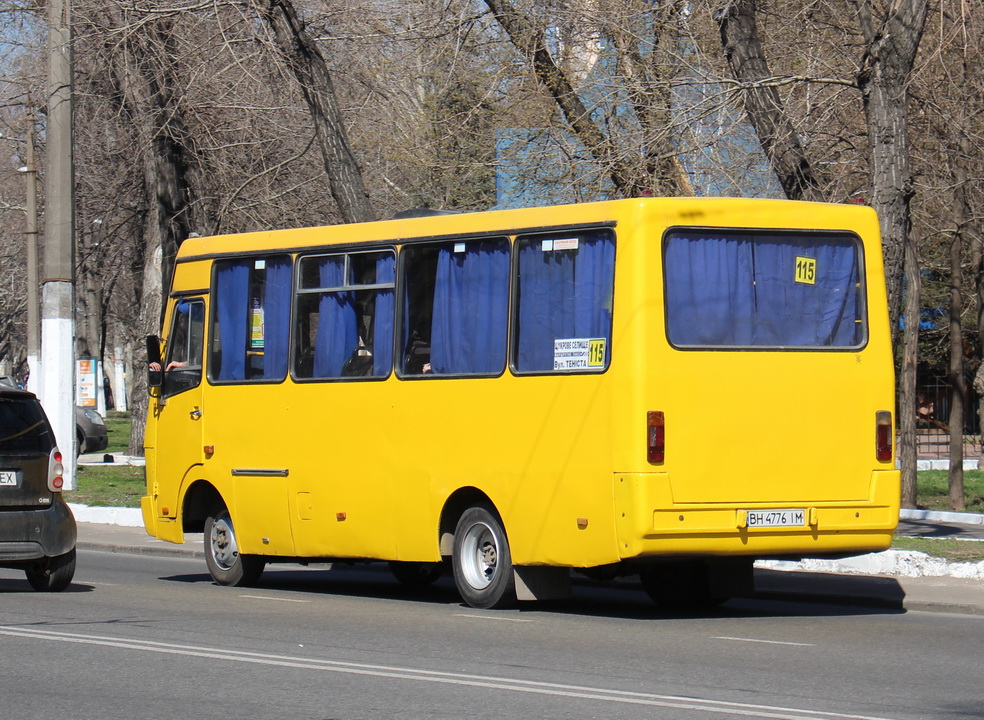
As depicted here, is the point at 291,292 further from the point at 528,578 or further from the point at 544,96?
the point at 544,96

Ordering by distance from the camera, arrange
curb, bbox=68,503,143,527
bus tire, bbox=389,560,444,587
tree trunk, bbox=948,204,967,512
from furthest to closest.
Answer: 1. tree trunk, bbox=948,204,967,512
2. curb, bbox=68,503,143,527
3. bus tire, bbox=389,560,444,587

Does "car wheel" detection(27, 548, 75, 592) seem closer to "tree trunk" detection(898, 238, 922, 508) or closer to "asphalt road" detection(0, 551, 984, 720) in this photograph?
"asphalt road" detection(0, 551, 984, 720)

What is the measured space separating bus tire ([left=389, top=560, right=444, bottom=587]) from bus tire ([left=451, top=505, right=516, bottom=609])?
2286 mm

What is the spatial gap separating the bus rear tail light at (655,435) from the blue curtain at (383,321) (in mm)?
2702

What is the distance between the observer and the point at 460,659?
9.05 meters

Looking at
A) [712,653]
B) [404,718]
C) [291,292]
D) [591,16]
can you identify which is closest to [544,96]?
[591,16]

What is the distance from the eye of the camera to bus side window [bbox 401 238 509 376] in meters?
12.0

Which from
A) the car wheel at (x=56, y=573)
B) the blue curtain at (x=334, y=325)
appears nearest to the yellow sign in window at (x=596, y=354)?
the blue curtain at (x=334, y=325)

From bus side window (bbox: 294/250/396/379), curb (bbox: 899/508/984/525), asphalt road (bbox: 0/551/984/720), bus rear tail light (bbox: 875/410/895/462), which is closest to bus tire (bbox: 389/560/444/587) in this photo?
asphalt road (bbox: 0/551/984/720)

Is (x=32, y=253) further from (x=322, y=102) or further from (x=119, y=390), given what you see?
(x=119, y=390)

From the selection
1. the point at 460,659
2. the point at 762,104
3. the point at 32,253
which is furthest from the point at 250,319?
the point at 32,253

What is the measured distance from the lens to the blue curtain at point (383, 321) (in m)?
12.8

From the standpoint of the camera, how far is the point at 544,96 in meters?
19.2

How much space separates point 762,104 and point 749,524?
6.69 metres
